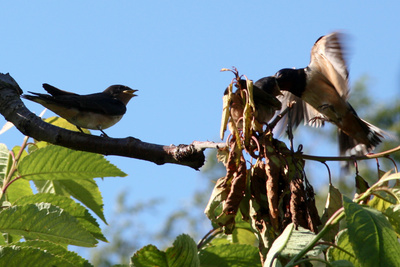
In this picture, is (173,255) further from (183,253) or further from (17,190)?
(17,190)

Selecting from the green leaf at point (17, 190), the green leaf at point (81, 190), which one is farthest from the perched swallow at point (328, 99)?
the green leaf at point (17, 190)

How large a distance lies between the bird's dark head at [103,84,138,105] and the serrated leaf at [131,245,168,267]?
16.7 feet

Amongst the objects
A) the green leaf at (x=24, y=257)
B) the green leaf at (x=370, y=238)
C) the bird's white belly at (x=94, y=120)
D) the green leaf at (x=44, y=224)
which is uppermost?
the bird's white belly at (x=94, y=120)

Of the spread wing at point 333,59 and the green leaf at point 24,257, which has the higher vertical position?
the spread wing at point 333,59

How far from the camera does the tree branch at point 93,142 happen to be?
2.55 meters

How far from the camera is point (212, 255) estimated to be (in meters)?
2.20

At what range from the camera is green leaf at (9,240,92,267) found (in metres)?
2.09

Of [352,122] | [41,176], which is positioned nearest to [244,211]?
[41,176]

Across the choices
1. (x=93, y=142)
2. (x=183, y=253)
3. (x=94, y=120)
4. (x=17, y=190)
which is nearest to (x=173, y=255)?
(x=183, y=253)

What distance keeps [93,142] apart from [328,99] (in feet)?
15.7

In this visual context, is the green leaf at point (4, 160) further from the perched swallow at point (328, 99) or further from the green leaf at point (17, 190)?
the perched swallow at point (328, 99)

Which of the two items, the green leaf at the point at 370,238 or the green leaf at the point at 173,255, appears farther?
the green leaf at the point at 173,255

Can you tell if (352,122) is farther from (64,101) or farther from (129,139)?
(129,139)

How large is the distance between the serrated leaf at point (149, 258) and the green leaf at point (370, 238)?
0.65 meters
